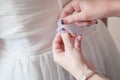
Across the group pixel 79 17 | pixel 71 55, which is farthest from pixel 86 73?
pixel 79 17

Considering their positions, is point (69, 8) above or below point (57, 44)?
above

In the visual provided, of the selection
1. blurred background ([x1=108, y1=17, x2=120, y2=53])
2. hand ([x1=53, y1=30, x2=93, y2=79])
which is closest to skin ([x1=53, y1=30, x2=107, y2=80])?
hand ([x1=53, y1=30, x2=93, y2=79])

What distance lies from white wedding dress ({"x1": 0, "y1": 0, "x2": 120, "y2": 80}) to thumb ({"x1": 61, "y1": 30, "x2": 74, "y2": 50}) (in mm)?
52

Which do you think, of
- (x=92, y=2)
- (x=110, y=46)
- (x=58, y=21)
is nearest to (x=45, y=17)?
(x=58, y=21)

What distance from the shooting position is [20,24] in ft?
2.16

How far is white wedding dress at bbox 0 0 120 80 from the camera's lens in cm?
65

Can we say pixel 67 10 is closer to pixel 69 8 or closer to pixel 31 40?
pixel 69 8

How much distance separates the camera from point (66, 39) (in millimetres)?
652

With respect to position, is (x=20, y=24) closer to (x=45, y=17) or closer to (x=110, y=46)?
(x=45, y=17)

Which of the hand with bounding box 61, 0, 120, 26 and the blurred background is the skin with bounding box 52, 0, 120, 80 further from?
the blurred background

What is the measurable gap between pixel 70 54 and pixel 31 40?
15 cm

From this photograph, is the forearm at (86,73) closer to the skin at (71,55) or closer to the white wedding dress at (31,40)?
the skin at (71,55)

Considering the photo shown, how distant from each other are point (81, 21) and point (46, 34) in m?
0.12

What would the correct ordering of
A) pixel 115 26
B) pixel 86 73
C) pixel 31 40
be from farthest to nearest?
1. pixel 115 26
2. pixel 31 40
3. pixel 86 73
